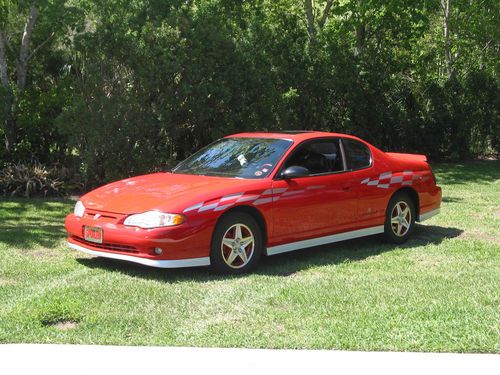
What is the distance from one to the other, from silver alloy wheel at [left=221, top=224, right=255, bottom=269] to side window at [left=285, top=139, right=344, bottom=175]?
3.40ft

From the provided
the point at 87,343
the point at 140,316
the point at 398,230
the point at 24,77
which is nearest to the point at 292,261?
the point at 398,230

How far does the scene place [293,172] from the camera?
7090 mm

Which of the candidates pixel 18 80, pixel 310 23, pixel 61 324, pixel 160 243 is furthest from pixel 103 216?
pixel 310 23

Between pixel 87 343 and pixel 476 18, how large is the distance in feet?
69.6

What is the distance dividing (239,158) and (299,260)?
1332 millimetres

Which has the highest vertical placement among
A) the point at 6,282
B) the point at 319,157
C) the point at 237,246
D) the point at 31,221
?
the point at 319,157

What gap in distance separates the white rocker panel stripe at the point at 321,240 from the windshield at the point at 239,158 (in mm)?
792

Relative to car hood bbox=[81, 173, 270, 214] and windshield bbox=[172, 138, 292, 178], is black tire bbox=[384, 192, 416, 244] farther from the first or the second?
car hood bbox=[81, 173, 270, 214]

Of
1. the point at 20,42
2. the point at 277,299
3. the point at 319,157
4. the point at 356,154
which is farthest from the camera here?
the point at 20,42

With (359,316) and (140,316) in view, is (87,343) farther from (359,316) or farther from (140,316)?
(359,316)

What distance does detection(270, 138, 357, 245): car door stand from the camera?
276 inches

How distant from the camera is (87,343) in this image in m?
4.60

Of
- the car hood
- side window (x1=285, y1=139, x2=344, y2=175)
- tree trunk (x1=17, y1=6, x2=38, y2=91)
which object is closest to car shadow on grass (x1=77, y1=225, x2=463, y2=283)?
the car hood

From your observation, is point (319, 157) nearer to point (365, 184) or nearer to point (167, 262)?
point (365, 184)
